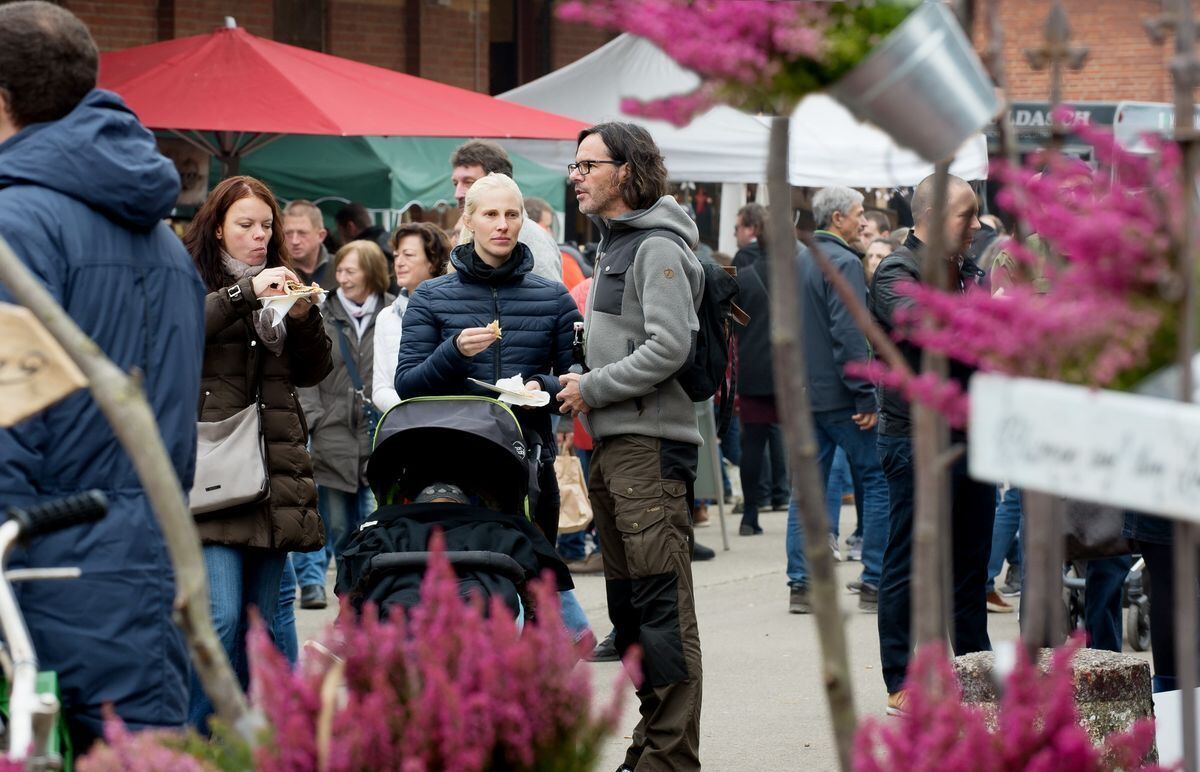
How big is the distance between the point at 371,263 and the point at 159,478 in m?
6.04

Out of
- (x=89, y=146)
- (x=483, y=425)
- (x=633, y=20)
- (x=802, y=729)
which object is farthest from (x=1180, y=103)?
(x=802, y=729)

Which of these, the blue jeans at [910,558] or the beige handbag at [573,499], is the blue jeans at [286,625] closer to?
the blue jeans at [910,558]

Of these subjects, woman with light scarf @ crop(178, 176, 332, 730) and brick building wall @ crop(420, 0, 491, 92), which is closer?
woman with light scarf @ crop(178, 176, 332, 730)

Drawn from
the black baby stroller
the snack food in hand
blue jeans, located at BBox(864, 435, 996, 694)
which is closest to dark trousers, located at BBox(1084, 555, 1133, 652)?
blue jeans, located at BBox(864, 435, 996, 694)

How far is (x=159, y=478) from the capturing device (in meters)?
2.14

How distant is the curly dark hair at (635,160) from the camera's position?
193 inches

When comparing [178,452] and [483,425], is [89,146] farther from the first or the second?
[483,425]

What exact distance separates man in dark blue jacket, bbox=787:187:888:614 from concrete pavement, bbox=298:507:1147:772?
292 mm

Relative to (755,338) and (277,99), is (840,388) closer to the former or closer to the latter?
(755,338)

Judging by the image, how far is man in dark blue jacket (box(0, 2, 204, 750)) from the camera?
302 cm

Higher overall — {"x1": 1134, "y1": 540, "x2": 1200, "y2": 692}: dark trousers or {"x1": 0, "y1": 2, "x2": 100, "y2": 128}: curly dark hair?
{"x1": 0, "y1": 2, "x2": 100, "y2": 128}: curly dark hair

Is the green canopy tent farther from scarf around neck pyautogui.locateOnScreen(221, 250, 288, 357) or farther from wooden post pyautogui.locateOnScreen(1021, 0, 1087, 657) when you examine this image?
wooden post pyautogui.locateOnScreen(1021, 0, 1087, 657)

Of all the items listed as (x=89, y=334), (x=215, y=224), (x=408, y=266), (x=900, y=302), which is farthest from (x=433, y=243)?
(x=89, y=334)

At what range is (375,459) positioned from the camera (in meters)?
4.75
